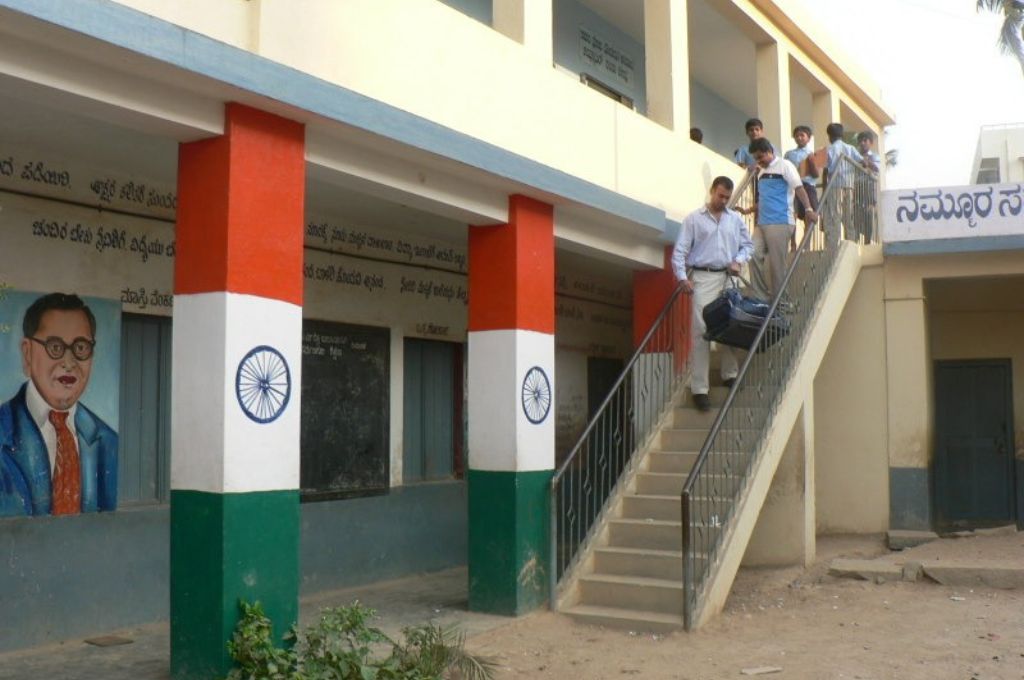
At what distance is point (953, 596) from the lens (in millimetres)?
8555

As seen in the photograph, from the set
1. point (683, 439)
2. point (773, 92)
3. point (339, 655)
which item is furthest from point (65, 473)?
point (773, 92)

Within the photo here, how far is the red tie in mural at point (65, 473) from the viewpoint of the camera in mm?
7238

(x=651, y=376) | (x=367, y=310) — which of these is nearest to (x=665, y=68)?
(x=651, y=376)

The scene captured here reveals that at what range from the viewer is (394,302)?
10.2m

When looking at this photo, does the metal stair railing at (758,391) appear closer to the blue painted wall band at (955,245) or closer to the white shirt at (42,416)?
the blue painted wall band at (955,245)

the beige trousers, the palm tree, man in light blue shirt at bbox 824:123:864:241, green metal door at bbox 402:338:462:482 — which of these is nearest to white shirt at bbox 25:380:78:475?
green metal door at bbox 402:338:462:482

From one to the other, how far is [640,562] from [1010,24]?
1285 centimetres

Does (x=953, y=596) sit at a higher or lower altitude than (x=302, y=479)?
lower

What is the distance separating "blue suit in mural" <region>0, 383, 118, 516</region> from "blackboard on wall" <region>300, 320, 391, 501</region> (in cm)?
186

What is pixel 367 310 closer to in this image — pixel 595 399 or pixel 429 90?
pixel 429 90

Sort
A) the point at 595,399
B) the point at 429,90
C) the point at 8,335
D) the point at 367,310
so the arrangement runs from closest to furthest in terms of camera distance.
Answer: the point at 8,335
the point at 429,90
the point at 367,310
the point at 595,399

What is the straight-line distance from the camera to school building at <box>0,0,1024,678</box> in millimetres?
5828

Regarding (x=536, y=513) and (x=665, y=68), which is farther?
(x=665, y=68)

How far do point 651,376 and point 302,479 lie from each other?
3398 mm
